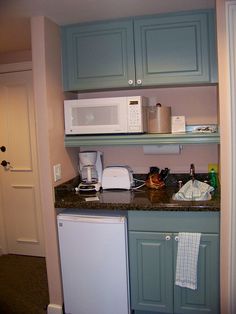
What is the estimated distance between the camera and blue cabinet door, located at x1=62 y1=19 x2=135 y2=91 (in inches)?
82.7

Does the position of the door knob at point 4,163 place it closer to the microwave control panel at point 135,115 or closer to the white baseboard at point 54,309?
the white baseboard at point 54,309

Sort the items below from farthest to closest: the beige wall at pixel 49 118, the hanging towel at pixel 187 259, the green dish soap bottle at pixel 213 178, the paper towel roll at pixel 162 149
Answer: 1. the paper towel roll at pixel 162 149
2. the green dish soap bottle at pixel 213 178
3. the beige wall at pixel 49 118
4. the hanging towel at pixel 187 259

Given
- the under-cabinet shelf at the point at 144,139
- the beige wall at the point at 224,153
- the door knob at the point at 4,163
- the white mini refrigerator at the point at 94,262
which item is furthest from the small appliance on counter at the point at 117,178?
the door knob at the point at 4,163

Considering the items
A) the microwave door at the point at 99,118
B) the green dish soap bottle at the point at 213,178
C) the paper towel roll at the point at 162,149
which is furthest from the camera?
the paper towel roll at the point at 162,149

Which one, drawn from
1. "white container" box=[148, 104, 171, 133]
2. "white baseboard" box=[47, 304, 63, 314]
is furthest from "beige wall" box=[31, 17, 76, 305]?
"white container" box=[148, 104, 171, 133]

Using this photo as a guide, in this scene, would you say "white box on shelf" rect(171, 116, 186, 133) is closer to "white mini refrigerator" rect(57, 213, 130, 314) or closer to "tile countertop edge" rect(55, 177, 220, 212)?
"tile countertop edge" rect(55, 177, 220, 212)

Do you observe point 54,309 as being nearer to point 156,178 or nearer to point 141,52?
point 156,178

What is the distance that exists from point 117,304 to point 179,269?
51 cm

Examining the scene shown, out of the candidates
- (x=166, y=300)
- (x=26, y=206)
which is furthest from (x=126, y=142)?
(x=26, y=206)

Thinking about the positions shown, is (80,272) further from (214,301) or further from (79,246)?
(214,301)

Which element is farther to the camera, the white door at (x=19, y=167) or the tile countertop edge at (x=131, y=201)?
the white door at (x=19, y=167)

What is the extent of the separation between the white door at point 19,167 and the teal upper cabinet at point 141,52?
922 millimetres

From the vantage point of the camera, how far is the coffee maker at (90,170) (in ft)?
7.51

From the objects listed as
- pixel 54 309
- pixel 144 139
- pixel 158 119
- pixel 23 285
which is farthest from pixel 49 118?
pixel 23 285
